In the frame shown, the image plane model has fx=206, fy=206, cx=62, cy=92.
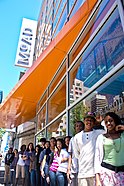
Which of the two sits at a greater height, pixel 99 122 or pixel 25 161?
pixel 99 122

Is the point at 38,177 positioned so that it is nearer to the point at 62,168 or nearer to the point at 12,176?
the point at 62,168

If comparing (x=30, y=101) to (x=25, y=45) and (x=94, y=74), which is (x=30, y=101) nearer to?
(x=94, y=74)

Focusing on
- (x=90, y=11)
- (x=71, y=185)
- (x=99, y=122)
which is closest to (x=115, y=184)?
(x=99, y=122)

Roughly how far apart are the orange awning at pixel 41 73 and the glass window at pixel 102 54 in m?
0.57

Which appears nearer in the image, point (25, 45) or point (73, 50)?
point (73, 50)

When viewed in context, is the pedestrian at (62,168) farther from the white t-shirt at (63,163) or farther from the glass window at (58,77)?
the glass window at (58,77)

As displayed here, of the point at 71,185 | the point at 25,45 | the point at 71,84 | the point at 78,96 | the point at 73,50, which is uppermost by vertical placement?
the point at 25,45

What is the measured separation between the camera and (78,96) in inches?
169

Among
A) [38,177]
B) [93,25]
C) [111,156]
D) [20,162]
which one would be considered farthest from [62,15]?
[111,156]

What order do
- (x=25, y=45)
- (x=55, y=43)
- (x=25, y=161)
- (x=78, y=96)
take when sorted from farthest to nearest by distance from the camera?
(x=25, y=45) → (x=25, y=161) → (x=55, y=43) → (x=78, y=96)

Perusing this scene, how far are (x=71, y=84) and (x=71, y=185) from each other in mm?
2474

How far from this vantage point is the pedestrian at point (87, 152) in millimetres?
2416

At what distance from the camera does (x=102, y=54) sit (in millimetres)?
3475

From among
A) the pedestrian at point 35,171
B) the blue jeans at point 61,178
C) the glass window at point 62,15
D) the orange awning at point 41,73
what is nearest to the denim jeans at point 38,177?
the pedestrian at point 35,171
